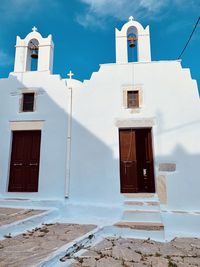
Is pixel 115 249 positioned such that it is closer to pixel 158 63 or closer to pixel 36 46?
pixel 158 63

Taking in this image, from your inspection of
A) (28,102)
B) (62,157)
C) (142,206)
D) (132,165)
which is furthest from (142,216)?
(28,102)

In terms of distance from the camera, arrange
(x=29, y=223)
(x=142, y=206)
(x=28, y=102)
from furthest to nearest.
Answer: (x=28, y=102) < (x=142, y=206) < (x=29, y=223)

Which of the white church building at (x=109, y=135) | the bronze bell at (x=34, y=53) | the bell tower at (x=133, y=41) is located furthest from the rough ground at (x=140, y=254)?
Answer: the bronze bell at (x=34, y=53)

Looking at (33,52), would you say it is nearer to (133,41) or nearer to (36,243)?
(133,41)

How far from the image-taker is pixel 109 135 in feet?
20.8

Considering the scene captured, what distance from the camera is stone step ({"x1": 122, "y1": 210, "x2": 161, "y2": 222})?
201 inches

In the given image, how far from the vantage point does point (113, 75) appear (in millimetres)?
6707

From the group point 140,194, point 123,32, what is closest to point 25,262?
point 140,194

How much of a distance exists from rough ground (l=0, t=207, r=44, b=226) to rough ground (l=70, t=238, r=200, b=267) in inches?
75.8

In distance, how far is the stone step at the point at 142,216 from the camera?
16.7 ft

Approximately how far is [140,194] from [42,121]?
385 centimetres

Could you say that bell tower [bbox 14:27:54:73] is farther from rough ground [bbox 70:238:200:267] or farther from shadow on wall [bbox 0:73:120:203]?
rough ground [bbox 70:238:200:267]

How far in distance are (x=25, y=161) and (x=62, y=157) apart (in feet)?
4.34

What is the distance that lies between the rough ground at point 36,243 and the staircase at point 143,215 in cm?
95
